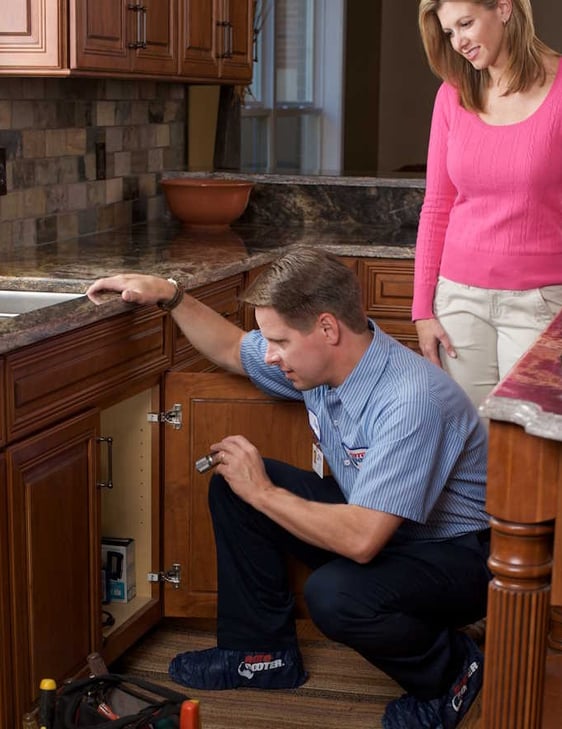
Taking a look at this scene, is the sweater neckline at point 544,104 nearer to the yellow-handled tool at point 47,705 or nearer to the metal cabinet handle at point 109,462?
the metal cabinet handle at point 109,462

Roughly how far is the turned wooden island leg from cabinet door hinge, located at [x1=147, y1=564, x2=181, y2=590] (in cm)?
122

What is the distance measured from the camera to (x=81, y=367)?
237cm

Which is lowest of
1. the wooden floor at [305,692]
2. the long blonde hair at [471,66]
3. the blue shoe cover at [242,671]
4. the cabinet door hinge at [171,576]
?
the wooden floor at [305,692]

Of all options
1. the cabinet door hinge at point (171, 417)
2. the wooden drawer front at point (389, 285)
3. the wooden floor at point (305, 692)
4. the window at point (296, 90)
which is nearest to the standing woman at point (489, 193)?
the cabinet door hinge at point (171, 417)

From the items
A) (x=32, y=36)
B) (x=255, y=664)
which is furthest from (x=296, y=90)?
(x=255, y=664)

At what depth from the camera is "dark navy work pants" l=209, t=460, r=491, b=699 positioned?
2293mm

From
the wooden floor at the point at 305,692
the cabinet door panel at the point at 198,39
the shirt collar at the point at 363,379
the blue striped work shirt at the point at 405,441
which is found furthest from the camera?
the cabinet door panel at the point at 198,39

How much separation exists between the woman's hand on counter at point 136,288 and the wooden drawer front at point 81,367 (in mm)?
57

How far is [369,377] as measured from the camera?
229 centimetres

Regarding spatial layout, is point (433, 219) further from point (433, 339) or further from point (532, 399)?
point (532, 399)

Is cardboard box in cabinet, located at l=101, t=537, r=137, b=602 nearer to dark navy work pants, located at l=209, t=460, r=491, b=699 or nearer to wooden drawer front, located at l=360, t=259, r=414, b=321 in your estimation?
dark navy work pants, located at l=209, t=460, r=491, b=699

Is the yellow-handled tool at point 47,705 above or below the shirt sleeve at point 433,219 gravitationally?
below

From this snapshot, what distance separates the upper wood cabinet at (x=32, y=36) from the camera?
9.29ft

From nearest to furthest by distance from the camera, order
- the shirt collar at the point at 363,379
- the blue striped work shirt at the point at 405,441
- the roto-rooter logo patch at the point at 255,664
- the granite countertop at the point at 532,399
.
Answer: the granite countertop at the point at 532,399 → the blue striped work shirt at the point at 405,441 → the shirt collar at the point at 363,379 → the roto-rooter logo patch at the point at 255,664
